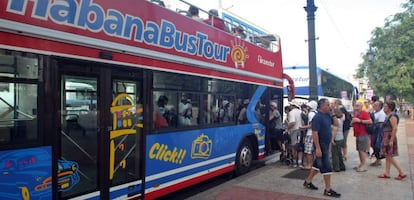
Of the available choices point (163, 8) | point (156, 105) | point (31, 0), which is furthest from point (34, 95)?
point (163, 8)

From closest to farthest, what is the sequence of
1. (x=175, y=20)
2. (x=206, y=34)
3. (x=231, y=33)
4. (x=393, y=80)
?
1. (x=175, y=20)
2. (x=206, y=34)
3. (x=231, y=33)
4. (x=393, y=80)

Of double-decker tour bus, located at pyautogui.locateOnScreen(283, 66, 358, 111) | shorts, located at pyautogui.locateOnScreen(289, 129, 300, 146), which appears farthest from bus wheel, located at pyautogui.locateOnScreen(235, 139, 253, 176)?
double-decker tour bus, located at pyautogui.locateOnScreen(283, 66, 358, 111)

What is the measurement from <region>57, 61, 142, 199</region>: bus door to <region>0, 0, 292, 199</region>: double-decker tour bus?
13 millimetres

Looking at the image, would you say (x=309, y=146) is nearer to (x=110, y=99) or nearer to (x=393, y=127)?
(x=393, y=127)

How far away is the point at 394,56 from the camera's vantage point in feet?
117

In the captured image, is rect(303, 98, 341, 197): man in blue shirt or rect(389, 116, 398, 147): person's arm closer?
rect(303, 98, 341, 197): man in blue shirt

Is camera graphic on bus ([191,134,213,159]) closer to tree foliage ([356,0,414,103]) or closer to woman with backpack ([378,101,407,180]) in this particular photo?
woman with backpack ([378,101,407,180])

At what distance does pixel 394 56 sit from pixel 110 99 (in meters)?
36.3

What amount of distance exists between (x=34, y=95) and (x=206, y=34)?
3776 mm

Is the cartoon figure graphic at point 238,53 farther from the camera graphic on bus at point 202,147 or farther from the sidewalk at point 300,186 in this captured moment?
the sidewalk at point 300,186

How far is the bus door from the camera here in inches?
172

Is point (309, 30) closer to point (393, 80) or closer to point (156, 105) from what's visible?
point (156, 105)

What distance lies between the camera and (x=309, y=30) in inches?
442

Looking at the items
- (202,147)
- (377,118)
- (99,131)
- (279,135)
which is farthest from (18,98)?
(377,118)
